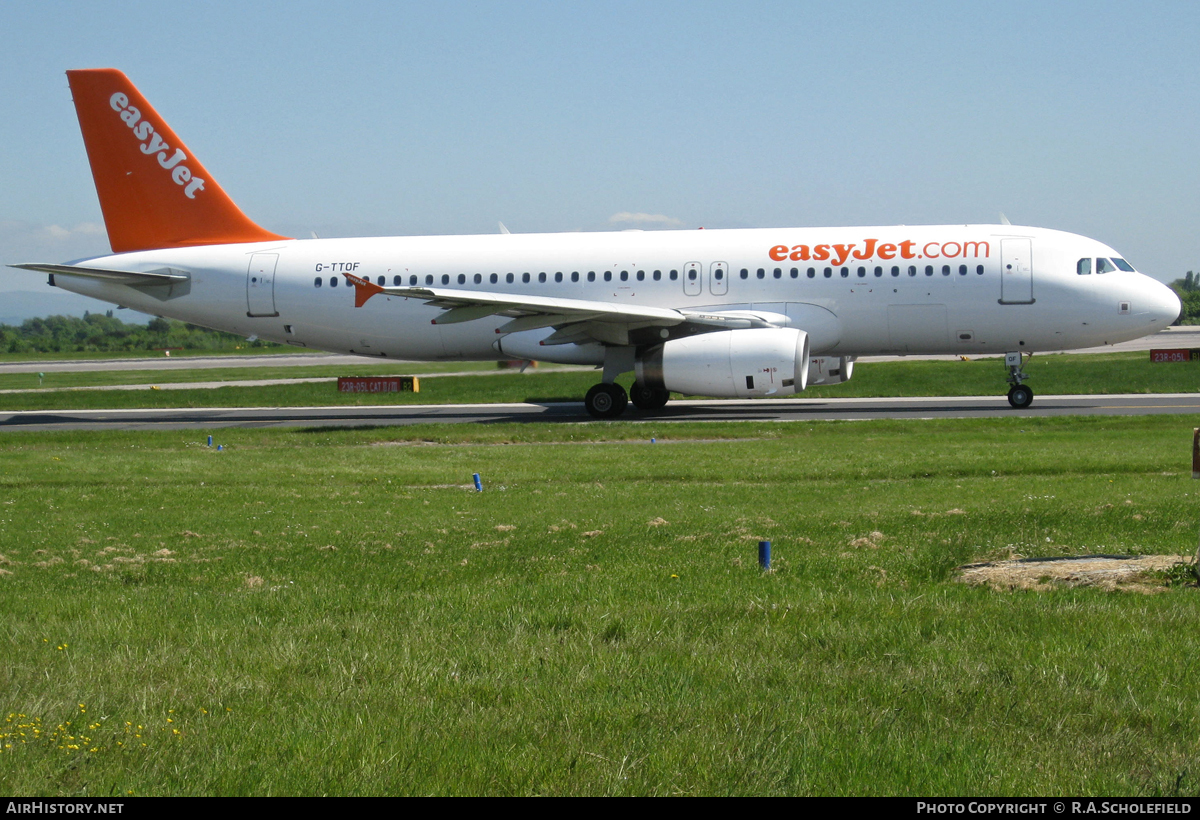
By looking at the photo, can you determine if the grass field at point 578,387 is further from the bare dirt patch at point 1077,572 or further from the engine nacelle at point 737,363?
the bare dirt patch at point 1077,572

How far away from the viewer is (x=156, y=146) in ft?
102

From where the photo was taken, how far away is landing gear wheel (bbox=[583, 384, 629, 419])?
2833cm

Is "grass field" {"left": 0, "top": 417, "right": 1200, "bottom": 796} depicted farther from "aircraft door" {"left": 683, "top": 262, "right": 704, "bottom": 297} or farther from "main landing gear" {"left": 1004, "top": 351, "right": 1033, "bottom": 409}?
"aircraft door" {"left": 683, "top": 262, "right": 704, "bottom": 297}

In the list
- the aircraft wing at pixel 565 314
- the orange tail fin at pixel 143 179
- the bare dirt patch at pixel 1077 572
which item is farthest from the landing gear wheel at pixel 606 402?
the bare dirt patch at pixel 1077 572

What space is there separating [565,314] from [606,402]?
281cm

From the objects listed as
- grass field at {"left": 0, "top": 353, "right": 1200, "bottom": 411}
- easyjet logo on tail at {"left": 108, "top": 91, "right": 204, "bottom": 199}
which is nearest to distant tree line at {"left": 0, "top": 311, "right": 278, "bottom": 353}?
grass field at {"left": 0, "top": 353, "right": 1200, "bottom": 411}

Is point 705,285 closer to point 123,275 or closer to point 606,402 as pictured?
point 606,402

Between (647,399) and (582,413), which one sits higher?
(647,399)

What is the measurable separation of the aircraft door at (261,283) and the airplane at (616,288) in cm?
4

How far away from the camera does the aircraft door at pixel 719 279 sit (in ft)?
92.6

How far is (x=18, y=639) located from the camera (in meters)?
7.15

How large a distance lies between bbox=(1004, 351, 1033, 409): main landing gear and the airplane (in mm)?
68

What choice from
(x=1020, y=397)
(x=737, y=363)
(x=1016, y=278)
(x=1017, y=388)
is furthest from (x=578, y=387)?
(x=1016, y=278)
